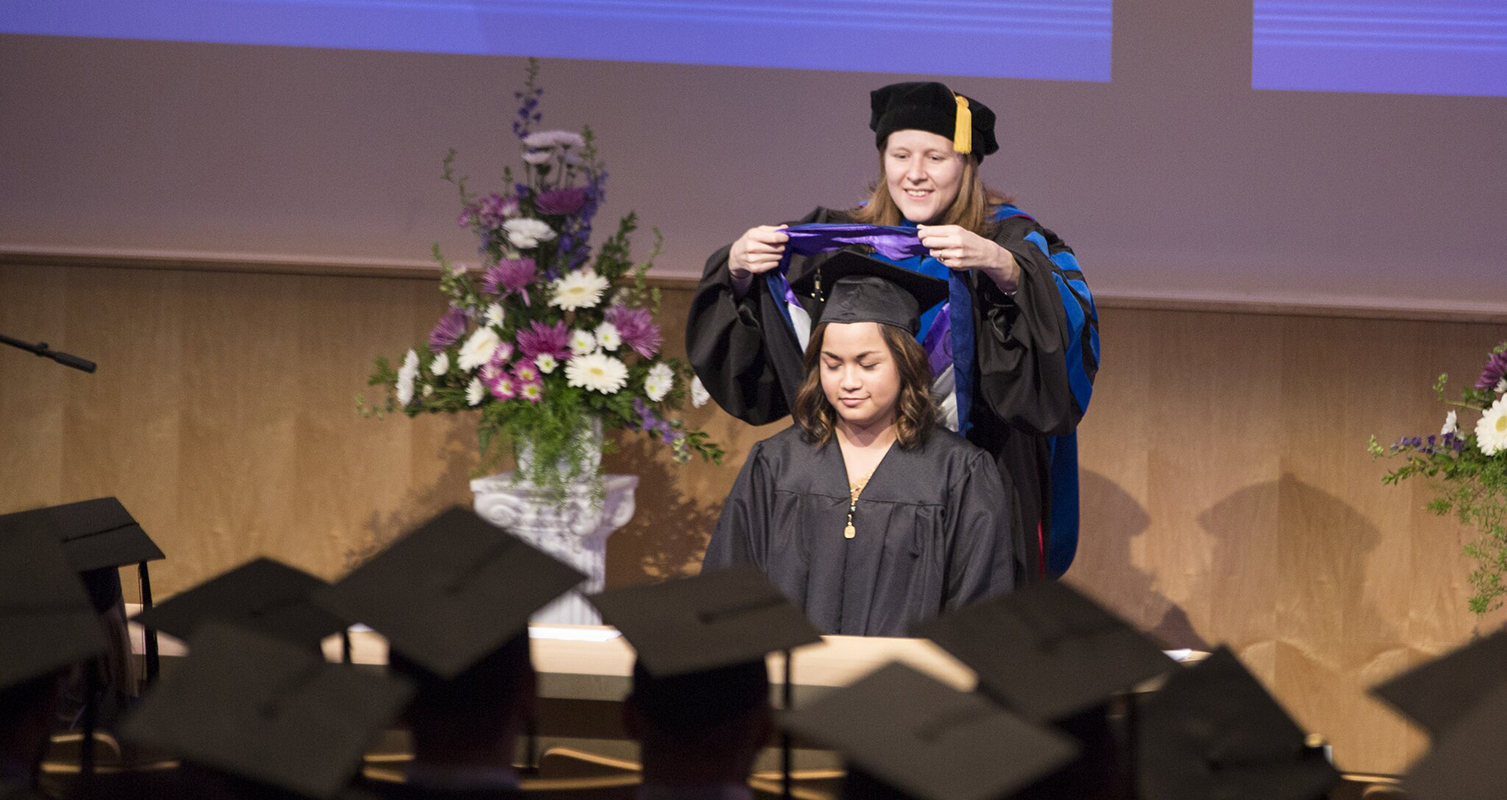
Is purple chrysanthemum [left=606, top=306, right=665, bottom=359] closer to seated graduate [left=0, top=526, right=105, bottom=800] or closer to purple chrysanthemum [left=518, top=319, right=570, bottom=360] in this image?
purple chrysanthemum [left=518, top=319, right=570, bottom=360]

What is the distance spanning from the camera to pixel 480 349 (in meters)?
3.09

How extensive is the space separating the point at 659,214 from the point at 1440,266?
238 centimetres

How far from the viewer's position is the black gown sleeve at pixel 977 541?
2568 millimetres

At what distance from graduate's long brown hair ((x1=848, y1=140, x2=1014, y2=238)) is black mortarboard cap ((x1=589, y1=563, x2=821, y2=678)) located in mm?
1499

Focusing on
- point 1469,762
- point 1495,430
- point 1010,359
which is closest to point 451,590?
point 1469,762

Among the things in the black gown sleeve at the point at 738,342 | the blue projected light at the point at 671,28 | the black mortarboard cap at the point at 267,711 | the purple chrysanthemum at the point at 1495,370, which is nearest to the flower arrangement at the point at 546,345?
the black gown sleeve at the point at 738,342

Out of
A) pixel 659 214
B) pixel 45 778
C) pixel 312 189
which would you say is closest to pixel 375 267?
pixel 312 189

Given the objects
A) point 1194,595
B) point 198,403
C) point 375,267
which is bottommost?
point 1194,595

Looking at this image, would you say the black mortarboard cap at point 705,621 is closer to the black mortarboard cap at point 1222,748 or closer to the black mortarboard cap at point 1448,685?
the black mortarboard cap at point 1222,748

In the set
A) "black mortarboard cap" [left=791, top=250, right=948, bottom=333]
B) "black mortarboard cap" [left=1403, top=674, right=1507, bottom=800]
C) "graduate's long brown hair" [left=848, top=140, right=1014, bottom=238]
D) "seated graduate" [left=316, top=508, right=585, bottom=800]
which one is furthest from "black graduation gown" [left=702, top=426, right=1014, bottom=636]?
"black mortarboard cap" [left=1403, top=674, right=1507, bottom=800]

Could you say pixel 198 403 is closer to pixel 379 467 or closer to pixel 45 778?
pixel 379 467

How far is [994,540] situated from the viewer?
259 centimetres

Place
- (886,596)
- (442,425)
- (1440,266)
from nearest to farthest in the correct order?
(886,596)
(1440,266)
(442,425)

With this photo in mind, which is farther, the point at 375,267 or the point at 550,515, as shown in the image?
the point at 375,267
